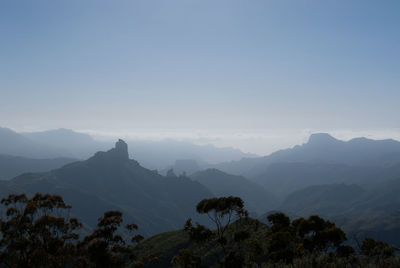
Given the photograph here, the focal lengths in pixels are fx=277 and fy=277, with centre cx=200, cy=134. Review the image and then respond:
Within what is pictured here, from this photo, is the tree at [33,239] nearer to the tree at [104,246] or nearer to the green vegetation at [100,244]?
the green vegetation at [100,244]

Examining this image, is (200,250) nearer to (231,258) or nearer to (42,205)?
(231,258)

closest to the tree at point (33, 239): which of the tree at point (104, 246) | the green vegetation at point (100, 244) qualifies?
the green vegetation at point (100, 244)

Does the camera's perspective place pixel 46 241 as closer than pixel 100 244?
Yes

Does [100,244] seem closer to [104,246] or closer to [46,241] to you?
[104,246]

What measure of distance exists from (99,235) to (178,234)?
10612 centimetres

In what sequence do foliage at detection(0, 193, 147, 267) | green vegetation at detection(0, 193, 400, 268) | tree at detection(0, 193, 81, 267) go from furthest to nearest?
Answer: foliage at detection(0, 193, 147, 267) < tree at detection(0, 193, 81, 267) < green vegetation at detection(0, 193, 400, 268)

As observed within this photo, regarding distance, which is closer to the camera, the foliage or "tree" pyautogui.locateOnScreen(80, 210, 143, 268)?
the foliage

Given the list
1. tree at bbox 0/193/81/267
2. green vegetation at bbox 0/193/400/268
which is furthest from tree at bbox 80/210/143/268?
tree at bbox 0/193/81/267

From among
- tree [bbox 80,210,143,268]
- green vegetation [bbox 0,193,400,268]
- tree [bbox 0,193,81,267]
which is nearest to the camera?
green vegetation [bbox 0,193,400,268]

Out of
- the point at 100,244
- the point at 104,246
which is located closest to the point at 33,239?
the point at 100,244

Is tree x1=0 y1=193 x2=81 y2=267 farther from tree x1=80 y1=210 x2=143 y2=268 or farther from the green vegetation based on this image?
tree x1=80 y1=210 x2=143 y2=268

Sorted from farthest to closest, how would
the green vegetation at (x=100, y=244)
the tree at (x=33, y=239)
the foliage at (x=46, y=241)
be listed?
the foliage at (x=46, y=241)
the tree at (x=33, y=239)
the green vegetation at (x=100, y=244)

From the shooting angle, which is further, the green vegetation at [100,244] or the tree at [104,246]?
the tree at [104,246]

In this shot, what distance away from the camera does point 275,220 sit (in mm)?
71750
